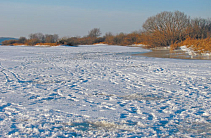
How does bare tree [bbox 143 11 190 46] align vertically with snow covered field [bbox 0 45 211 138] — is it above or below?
above

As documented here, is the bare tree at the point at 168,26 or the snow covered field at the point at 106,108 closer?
the snow covered field at the point at 106,108

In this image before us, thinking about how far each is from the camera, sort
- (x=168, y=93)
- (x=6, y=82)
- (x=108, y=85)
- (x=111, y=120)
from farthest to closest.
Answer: (x=6, y=82) → (x=108, y=85) → (x=168, y=93) → (x=111, y=120)

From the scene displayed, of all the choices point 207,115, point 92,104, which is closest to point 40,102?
point 92,104

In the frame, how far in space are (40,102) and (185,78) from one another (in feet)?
14.1

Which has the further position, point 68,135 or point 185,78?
point 185,78

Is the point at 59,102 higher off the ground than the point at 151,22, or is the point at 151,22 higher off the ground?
the point at 151,22

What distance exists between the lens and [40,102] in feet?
13.9

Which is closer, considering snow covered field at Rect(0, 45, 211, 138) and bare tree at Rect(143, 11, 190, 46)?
snow covered field at Rect(0, 45, 211, 138)

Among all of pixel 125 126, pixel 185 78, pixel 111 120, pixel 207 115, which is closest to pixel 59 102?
pixel 111 120

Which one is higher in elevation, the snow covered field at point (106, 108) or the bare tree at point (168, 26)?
the bare tree at point (168, 26)

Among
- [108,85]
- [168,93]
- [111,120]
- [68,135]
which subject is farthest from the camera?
[108,85]

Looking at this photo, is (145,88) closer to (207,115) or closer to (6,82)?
(207,115)

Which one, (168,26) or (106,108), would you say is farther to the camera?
(168,26)

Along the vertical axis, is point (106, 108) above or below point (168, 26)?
below
